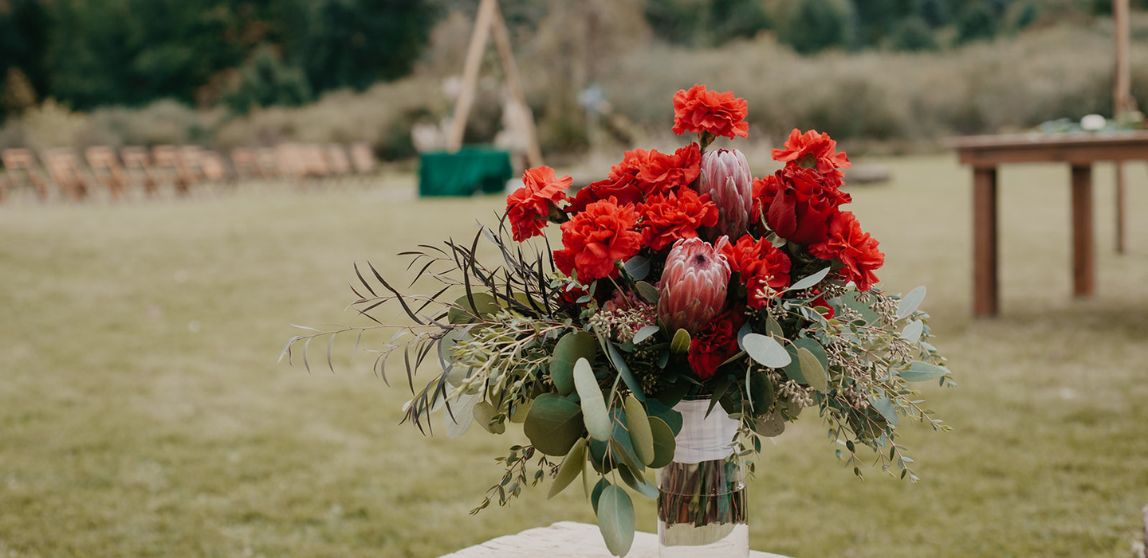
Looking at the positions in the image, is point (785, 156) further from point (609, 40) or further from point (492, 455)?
A: point (609, 40)

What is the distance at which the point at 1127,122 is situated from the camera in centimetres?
562

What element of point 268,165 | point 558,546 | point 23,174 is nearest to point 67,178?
point 23,174

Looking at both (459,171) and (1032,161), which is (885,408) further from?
(459,171)

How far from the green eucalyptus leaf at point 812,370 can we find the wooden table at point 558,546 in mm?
456

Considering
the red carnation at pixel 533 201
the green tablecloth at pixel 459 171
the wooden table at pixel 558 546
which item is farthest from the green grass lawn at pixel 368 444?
the green tablecloth at pixel 459 171

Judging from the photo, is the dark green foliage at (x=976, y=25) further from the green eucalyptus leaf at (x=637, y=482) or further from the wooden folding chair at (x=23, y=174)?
the green eucalyptus leaf at (x=637, y=482)

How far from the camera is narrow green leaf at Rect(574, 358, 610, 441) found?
3.65 ft

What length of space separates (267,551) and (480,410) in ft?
6.64

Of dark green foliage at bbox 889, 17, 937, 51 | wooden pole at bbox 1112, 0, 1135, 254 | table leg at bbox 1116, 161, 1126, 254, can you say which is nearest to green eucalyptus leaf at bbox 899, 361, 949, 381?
wooden pole at bbox 1112, 0, 1135, 254

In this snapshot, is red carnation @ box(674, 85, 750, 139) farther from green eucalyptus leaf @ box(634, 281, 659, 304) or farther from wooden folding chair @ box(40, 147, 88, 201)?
wooden folding chair @ box(40, 147, 88, 201)

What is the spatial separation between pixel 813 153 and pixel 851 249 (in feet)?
0.48

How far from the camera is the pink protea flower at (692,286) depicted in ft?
3.79

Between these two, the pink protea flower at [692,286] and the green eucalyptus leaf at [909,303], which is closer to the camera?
the pink protea flower at [692,286]

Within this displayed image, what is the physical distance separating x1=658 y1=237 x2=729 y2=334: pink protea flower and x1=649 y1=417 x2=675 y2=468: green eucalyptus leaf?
0.36 feet
